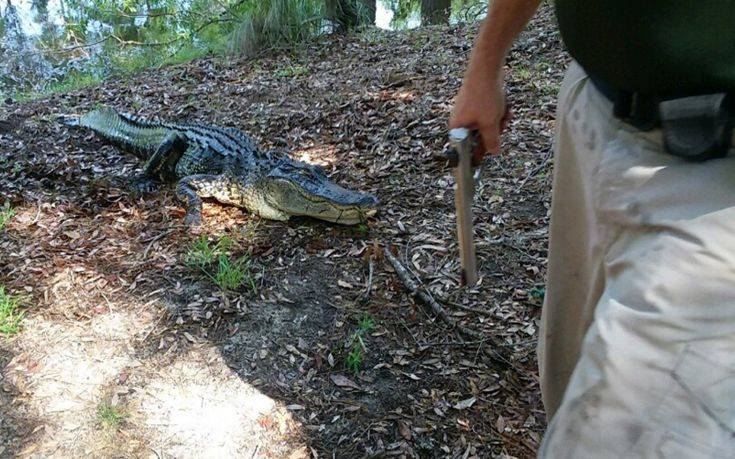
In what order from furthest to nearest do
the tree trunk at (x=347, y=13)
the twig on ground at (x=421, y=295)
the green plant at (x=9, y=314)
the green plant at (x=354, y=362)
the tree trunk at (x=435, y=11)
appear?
the tree trunk at (x=435, y=11), the tree trunk at (x=347, y=13), the green plant at (x=9, y=314), the twig on ground at (x=421, y=295), the green plant at (x=354, y=362)

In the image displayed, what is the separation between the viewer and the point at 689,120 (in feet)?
3.35

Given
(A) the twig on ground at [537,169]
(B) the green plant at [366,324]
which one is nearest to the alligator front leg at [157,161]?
(B) the green plant at [366,324]

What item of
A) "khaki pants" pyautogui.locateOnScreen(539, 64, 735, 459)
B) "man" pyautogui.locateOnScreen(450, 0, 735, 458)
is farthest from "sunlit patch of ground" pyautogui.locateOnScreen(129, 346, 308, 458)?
"khaki pants" pyautogui.locateOnScreen(539, 64, 735, 459)

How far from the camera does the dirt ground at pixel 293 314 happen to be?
2305mm

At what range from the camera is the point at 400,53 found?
22.0ft

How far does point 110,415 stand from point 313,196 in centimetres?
179

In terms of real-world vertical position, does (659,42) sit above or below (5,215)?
above

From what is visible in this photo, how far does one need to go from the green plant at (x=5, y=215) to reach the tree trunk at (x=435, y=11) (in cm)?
697

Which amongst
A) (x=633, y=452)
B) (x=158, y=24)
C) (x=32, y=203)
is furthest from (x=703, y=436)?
(x=158, y=24)

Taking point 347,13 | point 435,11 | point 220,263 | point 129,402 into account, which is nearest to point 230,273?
point 220,263

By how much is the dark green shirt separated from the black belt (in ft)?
0.06

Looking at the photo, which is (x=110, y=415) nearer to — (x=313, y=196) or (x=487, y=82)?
(x=313, y=196)

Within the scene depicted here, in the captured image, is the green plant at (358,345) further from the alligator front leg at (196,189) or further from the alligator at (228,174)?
the alligator front leg at (196,189)

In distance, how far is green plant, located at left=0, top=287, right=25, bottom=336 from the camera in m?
2.80
